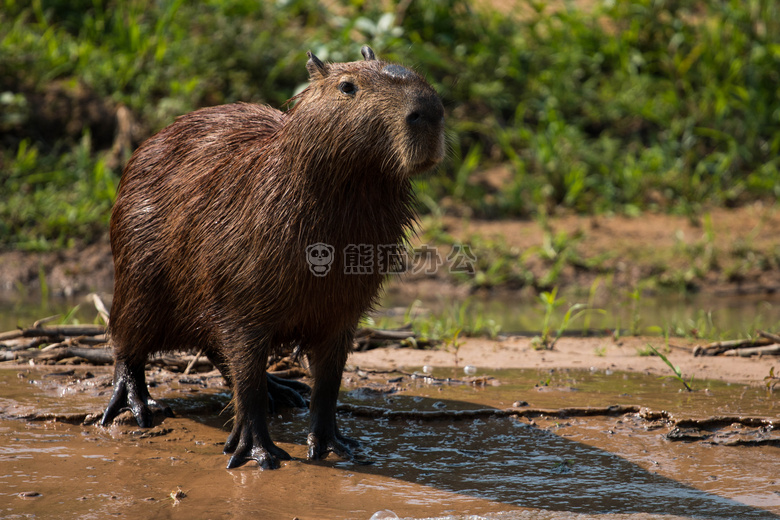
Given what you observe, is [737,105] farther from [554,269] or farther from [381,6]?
[381,6]

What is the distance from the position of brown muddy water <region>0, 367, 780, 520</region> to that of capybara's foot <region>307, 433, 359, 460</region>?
0.14 feet

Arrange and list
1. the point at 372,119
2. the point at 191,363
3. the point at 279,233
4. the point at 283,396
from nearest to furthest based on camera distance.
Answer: the point at 372,119 < the point at 279,233 < the point at 283,396 < the point at 191,363

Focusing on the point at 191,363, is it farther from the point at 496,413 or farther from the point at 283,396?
the point at 496,413

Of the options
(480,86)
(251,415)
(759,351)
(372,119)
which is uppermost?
(480,86)

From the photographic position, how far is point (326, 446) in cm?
325

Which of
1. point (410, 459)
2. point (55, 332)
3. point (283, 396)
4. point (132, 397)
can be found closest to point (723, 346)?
point (410, 459)

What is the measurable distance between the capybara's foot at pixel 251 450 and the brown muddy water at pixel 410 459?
1.8 inches

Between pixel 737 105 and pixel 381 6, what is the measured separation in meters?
4.03

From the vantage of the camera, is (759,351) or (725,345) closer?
(759,351)

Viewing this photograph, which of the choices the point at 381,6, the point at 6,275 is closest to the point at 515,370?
the point at 6,275

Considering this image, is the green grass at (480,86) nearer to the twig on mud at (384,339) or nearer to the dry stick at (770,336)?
the twig on mud at (384,339)

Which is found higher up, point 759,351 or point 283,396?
point 759,351

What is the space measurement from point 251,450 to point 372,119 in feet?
4.37

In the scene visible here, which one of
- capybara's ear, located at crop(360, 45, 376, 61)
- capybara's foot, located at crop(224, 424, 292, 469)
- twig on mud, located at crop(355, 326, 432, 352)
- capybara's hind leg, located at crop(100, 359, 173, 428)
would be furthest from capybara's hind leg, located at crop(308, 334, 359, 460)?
twig on mud, located at crop(355, 326, 432, 352)
